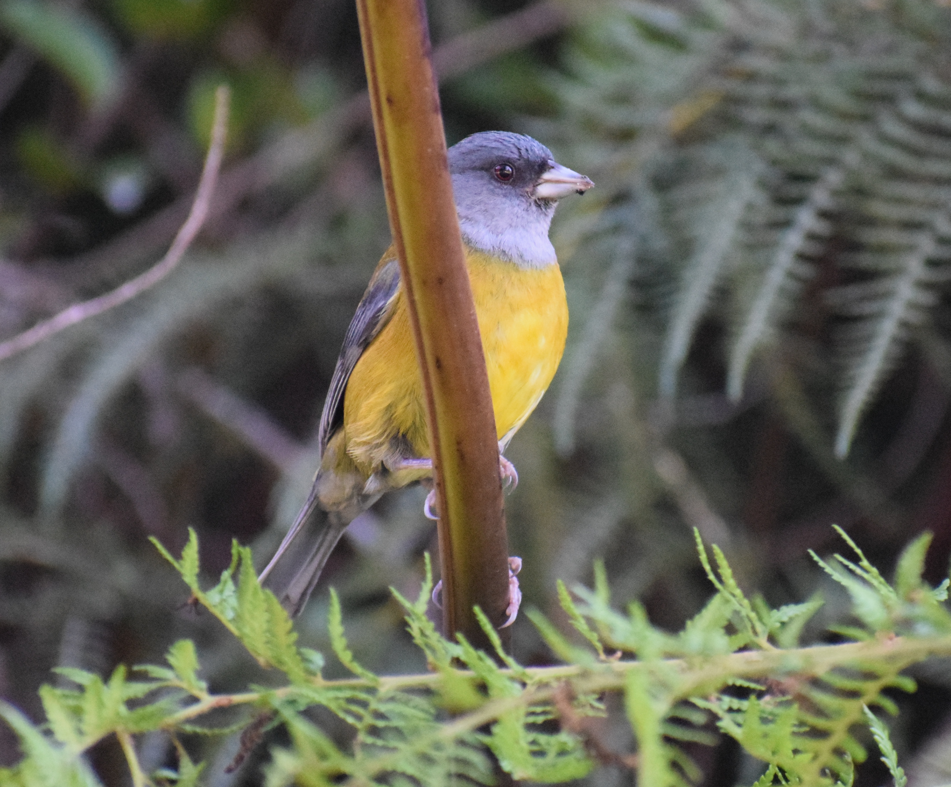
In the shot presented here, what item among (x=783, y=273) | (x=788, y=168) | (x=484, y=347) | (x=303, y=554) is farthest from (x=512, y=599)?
(x=788, y=168)

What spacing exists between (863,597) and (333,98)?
9.11 ft

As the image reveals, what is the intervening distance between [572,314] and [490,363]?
936mm

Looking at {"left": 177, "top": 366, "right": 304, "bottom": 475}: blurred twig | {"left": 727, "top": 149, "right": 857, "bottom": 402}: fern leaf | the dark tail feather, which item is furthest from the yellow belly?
{"left": 177, "top": 366, "right": 304, "bottom": 475}: blurred twig

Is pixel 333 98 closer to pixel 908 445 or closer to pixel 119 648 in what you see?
pixel 119 648

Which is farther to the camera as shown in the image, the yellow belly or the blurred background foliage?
the blurred background foliage

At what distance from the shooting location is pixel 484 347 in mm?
1521

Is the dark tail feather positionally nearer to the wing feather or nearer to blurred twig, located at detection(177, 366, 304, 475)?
the wing feather

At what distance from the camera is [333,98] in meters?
3.17

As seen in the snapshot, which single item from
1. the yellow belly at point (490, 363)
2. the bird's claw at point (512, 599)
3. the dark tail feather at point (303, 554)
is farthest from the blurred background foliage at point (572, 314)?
the bird's claw at point (512, 599)

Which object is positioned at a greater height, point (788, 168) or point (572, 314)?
point (788, 168)

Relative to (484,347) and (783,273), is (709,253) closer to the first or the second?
(783,273)

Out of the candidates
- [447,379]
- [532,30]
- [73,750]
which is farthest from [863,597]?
[532,30]

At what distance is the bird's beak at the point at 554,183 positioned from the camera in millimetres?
1901

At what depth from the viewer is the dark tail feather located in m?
1.85
